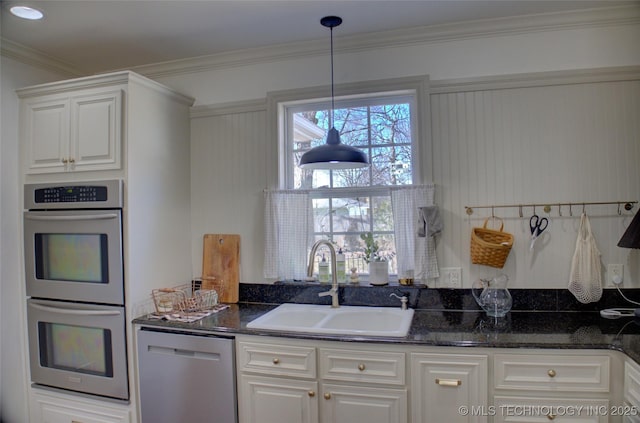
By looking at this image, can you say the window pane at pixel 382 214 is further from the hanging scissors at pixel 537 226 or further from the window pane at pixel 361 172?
the hanging scissors at pixel 537 226

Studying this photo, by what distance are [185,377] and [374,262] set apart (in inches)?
47.6

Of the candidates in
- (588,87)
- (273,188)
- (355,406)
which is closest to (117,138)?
(273,188)

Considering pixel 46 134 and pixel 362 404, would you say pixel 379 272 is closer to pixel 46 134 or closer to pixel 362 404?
pixel 362 404

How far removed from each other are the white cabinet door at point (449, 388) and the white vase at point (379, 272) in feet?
2.06

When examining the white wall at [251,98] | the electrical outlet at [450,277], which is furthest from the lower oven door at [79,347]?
the electrical outlet at [450,277]

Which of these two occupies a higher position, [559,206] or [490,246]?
[559,206]

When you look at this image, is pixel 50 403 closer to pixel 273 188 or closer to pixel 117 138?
pixel 117 138

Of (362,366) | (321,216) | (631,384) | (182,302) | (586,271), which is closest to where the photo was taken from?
(631,384)

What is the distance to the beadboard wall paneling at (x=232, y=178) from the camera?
2.61 m

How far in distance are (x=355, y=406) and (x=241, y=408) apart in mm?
592

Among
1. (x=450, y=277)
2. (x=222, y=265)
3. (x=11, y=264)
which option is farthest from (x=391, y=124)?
(x=11, y=264)

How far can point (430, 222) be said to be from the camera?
2229 millimetres

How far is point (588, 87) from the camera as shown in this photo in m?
2.13

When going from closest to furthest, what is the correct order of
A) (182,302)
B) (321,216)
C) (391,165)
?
1. (182,302)
2. (391,165)
3. (321,216)
